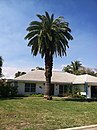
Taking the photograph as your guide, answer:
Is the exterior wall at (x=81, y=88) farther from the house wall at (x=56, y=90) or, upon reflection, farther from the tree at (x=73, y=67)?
the tree at (x=73, y=67)

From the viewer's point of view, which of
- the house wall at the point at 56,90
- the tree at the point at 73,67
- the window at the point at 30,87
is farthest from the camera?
the tree at the point at 73,67

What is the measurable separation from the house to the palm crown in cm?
904

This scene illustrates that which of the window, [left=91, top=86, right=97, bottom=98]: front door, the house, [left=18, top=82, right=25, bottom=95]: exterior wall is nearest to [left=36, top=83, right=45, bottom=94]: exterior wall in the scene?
the house

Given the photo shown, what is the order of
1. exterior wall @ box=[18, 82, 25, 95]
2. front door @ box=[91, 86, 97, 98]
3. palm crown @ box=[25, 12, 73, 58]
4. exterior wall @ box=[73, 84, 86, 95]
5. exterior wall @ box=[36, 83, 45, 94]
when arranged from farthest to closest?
1. front door @ box=[91, 86, 97, 98]
2. exterior wall @ box=[36, 83, 45, 94]
3. exterior wall @ box=[73, 84, 86, 95]
4. exterior wall @ box=[18, 82, 25, 95]
5. palm crown @ box=[25, 12, 73, 58]

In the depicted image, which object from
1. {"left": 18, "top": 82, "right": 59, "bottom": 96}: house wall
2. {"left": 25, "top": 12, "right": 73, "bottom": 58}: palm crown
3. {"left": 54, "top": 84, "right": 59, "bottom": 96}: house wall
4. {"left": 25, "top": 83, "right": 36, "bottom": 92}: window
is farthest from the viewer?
{"left": 54, "top": 84, "right": 59, "bottom": 96}: house wall

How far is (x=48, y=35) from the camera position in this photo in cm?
2905

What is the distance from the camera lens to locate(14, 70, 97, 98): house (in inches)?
1538

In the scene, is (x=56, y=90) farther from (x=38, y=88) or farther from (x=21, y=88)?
(x=21, y=88)

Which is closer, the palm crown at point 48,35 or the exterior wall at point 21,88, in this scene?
the palm crown at point 48,35

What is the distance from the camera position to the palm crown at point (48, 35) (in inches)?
1167

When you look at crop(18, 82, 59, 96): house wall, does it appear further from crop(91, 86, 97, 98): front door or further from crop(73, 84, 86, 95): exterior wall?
crop(91, 86, 97, 98): front door

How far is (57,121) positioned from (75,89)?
93.6 feet

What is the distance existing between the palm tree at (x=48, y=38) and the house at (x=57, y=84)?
29.9 feet

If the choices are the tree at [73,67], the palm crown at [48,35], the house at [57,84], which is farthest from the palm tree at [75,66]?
the palm crown at [48,35]
